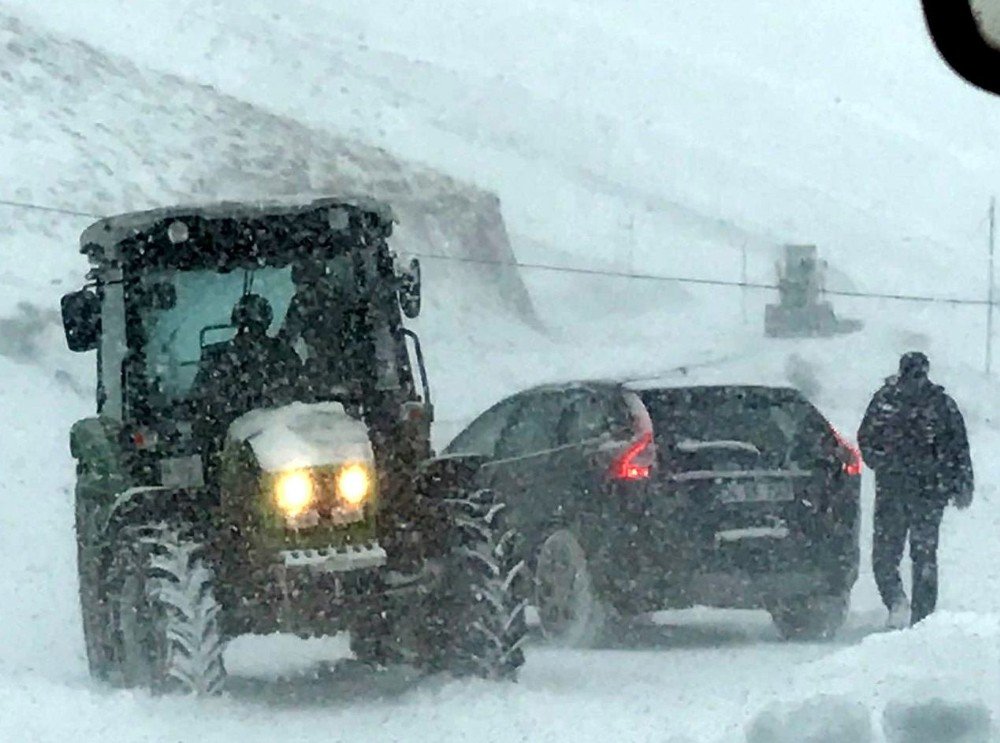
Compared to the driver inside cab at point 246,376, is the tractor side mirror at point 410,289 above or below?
above

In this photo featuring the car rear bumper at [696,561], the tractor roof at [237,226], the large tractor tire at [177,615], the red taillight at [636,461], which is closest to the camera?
the large tractor tire at [177,615]

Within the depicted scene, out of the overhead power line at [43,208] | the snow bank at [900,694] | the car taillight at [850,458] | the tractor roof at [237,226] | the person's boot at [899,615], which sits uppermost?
the overhead power line at [43,208]

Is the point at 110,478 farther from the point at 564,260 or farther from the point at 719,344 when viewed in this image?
the point at 564,260

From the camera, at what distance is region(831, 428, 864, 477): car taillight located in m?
11.1

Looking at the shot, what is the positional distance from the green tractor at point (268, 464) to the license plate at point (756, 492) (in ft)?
5.97

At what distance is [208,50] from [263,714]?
56.6 m

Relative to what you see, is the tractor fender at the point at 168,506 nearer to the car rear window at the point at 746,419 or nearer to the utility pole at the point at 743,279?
the car rear window at the point at 746,419

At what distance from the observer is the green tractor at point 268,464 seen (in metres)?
8.60

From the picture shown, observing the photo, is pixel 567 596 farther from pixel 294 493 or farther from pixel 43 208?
pixel 43 208

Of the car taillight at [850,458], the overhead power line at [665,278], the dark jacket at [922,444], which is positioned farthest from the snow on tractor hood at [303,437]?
the overhead power line at [665,278]

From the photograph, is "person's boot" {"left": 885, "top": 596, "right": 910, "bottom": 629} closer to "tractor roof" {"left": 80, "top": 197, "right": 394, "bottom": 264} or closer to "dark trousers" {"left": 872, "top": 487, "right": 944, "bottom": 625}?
"dark trousers" {"left": 872, "top": 487, "right": 944, "bottom": 625}

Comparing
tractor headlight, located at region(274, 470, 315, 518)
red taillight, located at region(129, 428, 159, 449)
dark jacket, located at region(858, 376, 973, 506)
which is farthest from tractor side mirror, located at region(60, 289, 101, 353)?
dark jacket, located at region(858, 376, 973, 506)

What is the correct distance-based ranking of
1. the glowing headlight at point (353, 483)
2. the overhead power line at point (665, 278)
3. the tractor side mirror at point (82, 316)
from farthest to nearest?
the overhead power line at point (665, 278), the tractor side mirror at point (82, 316), the glowing headlight at point (353, 483)

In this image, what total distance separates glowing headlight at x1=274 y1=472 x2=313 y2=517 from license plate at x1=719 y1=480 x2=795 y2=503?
298 cm
